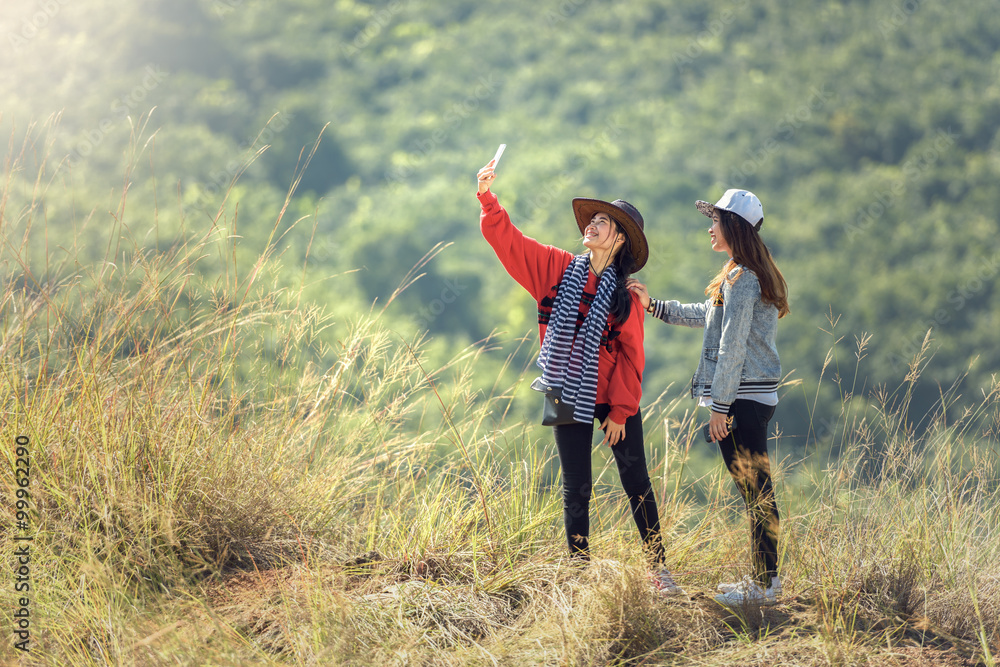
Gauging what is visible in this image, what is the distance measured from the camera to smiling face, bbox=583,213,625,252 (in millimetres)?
2379

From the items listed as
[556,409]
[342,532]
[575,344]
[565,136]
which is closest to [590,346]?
[575,344]

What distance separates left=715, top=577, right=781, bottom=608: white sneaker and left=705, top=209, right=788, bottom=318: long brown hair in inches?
30.8

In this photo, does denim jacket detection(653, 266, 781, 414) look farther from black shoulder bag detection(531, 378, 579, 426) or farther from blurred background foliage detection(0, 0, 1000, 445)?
blurred background foliage detection(0, 0, 1000, 445)

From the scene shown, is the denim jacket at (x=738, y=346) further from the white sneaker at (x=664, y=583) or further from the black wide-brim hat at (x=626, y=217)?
the white sneaker at (x=664, y=583)

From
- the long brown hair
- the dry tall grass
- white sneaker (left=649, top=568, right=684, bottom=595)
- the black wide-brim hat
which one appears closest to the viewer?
the dry tall grass

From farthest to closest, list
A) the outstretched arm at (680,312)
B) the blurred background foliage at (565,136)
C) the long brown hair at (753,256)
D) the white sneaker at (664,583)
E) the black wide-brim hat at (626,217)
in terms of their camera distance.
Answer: the blurred background foliage at (565,136) → the outstretched arm at (680,312) → the black wide-brim hat at (626,217) → the long brown hair at (753,256) → the white sneaker at (664,583)

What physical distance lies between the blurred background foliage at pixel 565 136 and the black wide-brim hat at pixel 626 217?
1976cm

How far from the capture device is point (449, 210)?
4503 centimetres

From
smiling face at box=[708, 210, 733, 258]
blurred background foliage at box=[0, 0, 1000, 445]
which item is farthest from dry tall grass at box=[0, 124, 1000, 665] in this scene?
blurred background foliage at box=[0, 0, 1000, 445]

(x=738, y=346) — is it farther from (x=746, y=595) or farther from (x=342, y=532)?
(x=342, y=532)

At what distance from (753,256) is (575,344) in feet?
1.85

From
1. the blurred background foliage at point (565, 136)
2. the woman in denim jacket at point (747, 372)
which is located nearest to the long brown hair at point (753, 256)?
the woman in denim jacket at point (747, 372)

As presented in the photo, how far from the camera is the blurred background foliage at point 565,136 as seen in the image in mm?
30156

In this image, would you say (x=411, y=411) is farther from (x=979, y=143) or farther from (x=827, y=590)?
(x=979, y=143)
